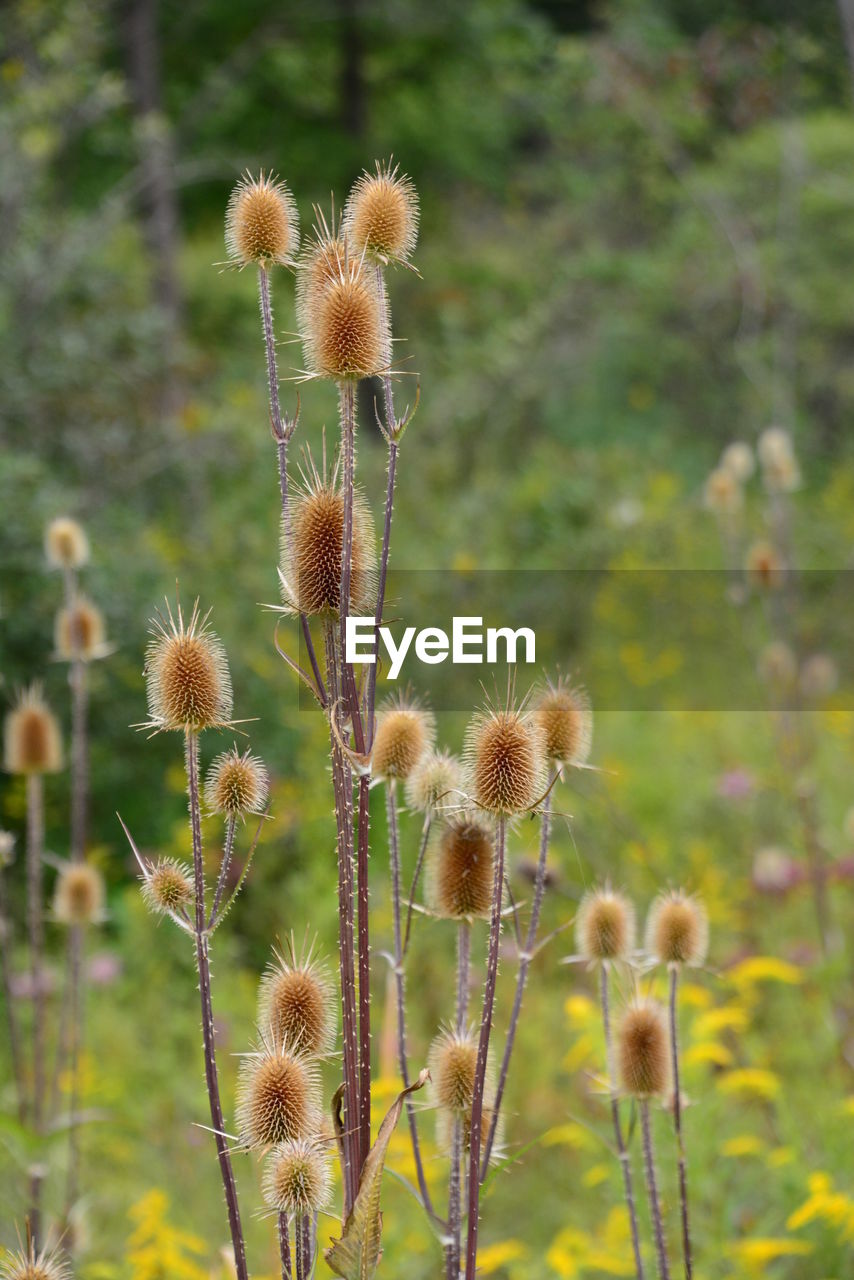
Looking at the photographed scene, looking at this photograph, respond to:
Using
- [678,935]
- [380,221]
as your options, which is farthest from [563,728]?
[380,221]

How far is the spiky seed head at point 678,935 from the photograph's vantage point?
5.82ft

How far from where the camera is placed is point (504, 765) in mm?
1333

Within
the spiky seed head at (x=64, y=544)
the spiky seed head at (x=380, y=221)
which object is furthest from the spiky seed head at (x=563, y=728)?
the spiky seed head at (x=64, y=544)

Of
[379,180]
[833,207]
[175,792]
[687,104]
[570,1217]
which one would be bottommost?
[570,1217]

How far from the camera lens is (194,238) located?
16406 mm

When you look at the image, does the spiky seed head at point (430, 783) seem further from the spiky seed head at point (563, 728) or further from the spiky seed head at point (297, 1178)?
the spiky seed head at point (297, 1178)

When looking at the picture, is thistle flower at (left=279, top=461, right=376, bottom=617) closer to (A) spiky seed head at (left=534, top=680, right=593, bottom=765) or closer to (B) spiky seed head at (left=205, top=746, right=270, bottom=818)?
(B) spiky seed head at (left=205, top=746, right=270, bottom=818)

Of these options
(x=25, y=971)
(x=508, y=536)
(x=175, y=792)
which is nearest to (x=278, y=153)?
(x=508, y=536)

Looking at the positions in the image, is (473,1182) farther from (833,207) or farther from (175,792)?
(833,207)

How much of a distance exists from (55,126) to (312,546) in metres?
7.08

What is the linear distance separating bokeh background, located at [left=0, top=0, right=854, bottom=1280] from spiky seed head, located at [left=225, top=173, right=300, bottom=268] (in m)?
0.21

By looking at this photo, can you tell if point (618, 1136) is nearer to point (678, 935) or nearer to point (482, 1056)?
point (678, 935)

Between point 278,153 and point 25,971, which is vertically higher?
point 278,153

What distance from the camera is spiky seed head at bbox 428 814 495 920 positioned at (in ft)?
5.08
